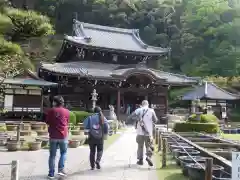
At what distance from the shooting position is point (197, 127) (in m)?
17.0

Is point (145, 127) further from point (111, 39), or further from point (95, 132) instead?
point (111, 39)

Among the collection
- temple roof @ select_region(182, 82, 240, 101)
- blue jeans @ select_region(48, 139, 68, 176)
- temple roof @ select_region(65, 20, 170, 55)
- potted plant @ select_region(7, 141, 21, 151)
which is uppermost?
temple roof @ select_region(65, 20, 170, 55)

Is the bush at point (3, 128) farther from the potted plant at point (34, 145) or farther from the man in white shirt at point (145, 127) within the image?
the man in white shirt at point (145, 127)

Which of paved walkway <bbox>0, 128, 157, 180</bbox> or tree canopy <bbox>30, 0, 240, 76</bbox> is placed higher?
tree canopy <bbox>30, 0, 240, 76</bbox>

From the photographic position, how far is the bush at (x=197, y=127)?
16750 mm

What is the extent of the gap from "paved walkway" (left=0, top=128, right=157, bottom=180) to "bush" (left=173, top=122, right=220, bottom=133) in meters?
6.52

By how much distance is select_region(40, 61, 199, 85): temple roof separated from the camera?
2531cm

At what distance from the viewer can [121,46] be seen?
102 ft

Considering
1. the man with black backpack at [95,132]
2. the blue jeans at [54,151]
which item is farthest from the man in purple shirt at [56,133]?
the man with black backpack at [95,132]

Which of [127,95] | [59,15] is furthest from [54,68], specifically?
[59,15]

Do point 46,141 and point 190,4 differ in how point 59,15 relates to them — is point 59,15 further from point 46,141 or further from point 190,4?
point 46,141

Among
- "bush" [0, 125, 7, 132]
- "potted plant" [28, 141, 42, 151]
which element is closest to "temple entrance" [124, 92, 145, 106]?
"bush" [0, 125, 7, 132]

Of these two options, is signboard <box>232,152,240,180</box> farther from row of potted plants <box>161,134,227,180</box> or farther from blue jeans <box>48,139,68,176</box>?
blue jeans <box>48,139,68,176</box>

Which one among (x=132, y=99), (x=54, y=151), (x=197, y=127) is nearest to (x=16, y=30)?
(x=54, y=151)
